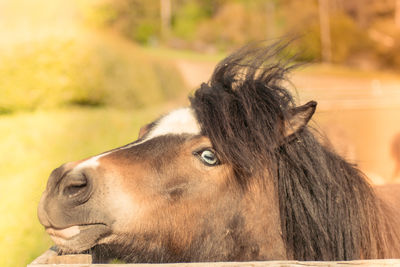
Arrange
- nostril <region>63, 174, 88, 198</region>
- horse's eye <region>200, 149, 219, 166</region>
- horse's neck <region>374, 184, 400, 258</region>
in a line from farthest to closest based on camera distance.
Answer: horse's neck <region>374, 184, 400, 258</region>
horse's eye <region>200, 149, 219, 166</region>
nostril <region>63, 174, 88, 198</region>

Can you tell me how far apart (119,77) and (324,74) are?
16.2 metres

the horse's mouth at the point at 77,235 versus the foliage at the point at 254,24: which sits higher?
the foliage at the point at 254,24

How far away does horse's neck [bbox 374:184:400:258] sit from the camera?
7.43 ft

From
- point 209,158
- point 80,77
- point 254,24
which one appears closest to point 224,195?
point 209,158

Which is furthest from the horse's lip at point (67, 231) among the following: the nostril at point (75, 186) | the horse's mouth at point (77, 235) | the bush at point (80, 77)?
the bush at point (80, 77)

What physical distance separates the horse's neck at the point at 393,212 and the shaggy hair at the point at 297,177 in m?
0.01

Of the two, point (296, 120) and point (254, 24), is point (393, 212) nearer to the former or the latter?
point (296, 120)

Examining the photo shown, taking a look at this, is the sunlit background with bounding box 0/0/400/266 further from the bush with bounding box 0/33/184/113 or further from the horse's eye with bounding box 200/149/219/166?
the horse's eye with bounding box 200/149/219/166

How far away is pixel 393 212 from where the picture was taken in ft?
8.12

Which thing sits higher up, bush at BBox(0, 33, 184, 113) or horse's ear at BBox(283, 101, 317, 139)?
bush at BBox(0, 33, 184, 113)

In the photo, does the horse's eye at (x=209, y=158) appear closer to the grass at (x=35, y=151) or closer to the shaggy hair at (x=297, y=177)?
the shaggy hair at (x=297, y=177)

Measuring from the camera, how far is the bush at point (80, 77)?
12.5m

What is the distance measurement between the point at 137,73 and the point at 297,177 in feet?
52.4

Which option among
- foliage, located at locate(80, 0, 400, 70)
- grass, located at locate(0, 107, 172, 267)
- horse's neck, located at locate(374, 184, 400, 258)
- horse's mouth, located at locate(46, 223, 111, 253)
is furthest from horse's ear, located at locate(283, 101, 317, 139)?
foliage, located at locate(80, 0, 400, 70)
